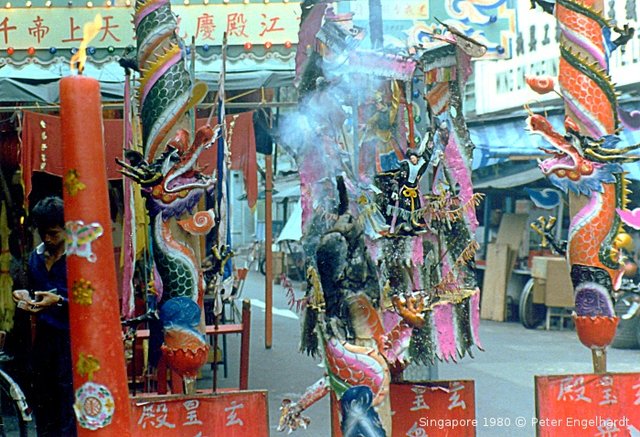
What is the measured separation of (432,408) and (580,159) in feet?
4.85

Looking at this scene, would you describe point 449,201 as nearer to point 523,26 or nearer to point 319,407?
point 319,407

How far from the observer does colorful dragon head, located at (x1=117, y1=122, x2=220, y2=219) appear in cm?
422

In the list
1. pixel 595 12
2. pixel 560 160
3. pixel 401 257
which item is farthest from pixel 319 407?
pixel 595 12

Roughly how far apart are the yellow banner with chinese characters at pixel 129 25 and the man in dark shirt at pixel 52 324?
386 centimetres

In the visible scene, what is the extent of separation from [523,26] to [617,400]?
11.1 meters

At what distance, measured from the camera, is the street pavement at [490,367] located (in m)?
7.11

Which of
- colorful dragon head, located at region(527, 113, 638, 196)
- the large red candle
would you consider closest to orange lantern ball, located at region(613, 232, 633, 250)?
colorful dragon head, located at region(527, 113, 638, 196)

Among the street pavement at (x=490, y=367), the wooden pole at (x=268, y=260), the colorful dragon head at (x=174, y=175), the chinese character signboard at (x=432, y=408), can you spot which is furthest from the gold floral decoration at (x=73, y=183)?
the wooden pole at (x=268, y=260)

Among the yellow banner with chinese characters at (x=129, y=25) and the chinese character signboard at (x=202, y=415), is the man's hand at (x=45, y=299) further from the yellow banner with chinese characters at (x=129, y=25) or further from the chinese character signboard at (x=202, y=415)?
the yellow banner with chinese characters at (x=129, y=25)

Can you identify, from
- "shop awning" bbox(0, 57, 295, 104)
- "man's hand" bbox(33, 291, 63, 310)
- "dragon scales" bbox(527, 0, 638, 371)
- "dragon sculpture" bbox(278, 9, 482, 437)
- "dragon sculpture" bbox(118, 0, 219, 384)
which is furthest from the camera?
"shop awning" bbox(0, 57, 295, 104)

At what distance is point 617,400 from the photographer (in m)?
4.62

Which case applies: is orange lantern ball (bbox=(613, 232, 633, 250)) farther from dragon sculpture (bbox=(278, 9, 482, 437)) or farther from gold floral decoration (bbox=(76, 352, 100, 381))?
gold floral decoration (bbox=(76, 352, 100, 381))

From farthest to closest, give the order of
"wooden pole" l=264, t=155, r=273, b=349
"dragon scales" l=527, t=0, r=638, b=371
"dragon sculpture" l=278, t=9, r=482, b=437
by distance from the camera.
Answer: "wooden pole" l=264, t=155, r=273, b=349 → "dragon scales" l=527, t=0, r=638, b=371 → "dragon sculpture" l=278, t=9, r=482, b=437

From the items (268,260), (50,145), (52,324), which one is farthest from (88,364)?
(268,260)
